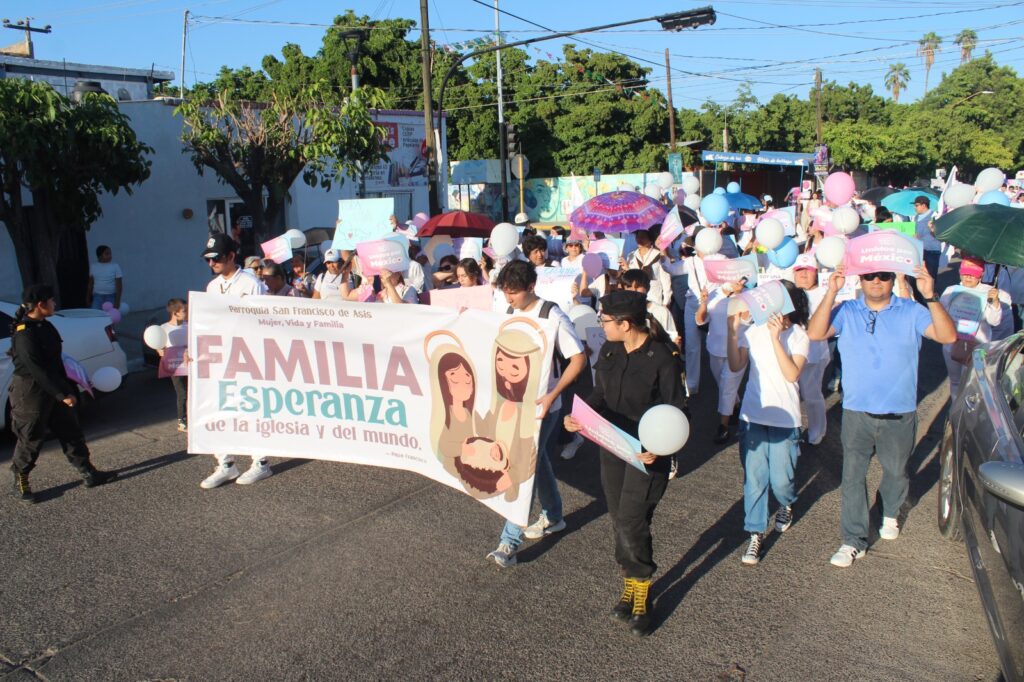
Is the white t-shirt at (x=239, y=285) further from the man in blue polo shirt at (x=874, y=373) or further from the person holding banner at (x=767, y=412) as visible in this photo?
the man in blue polo shirt at (x=874, y=373)

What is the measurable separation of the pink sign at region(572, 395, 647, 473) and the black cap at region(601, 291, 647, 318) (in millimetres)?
481

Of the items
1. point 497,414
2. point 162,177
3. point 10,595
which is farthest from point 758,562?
point 162,177

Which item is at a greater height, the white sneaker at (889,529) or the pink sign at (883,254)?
the pink sign at (883,254)

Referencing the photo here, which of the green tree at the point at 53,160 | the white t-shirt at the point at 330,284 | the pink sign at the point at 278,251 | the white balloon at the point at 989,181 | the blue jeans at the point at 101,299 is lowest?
the blue jeans at the point at 101,299

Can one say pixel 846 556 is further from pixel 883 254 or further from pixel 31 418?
pixel 31 418

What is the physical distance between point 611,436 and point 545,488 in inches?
53.4

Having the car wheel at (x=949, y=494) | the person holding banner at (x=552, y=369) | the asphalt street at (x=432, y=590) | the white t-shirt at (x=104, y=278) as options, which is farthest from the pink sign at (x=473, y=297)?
the white t-shirt at (x=104, y=278)

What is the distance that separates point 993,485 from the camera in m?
2.91

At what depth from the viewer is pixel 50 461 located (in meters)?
7.28

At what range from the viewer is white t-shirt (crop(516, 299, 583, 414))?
15.6 feet

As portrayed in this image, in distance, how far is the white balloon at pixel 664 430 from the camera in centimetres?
378

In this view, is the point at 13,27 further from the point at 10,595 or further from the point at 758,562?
the point at 758,562

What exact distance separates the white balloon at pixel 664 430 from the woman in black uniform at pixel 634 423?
0.97 ft

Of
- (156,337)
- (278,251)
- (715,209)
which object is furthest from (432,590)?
(715,209)
